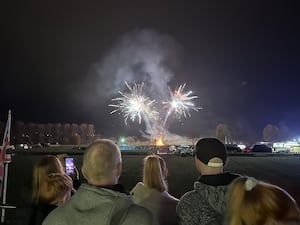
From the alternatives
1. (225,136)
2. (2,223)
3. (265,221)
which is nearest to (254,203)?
(265,221)

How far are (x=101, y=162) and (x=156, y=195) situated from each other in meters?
2.04

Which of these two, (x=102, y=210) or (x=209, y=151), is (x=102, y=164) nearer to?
(x=102, y=210)

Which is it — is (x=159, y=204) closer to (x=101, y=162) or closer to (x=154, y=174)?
(x=154, y=174)

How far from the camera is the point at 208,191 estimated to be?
363cm

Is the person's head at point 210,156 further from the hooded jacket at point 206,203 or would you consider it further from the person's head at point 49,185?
the person's head at point 49,185

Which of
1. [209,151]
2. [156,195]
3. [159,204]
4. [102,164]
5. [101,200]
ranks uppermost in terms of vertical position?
[209,151]

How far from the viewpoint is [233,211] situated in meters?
2.67

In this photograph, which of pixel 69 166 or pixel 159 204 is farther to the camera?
pixel 69 166

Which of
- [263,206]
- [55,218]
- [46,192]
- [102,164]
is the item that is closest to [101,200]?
[102,164]

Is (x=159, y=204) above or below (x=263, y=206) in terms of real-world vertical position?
below

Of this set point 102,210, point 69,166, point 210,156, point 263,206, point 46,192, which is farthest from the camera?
point 69,166

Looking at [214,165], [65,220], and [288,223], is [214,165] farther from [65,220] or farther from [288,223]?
[65,220]

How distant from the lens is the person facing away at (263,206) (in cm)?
253

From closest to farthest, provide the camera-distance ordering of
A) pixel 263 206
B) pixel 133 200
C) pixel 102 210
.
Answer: pixel 263 206, pixel 102 210, pixel 133 200
